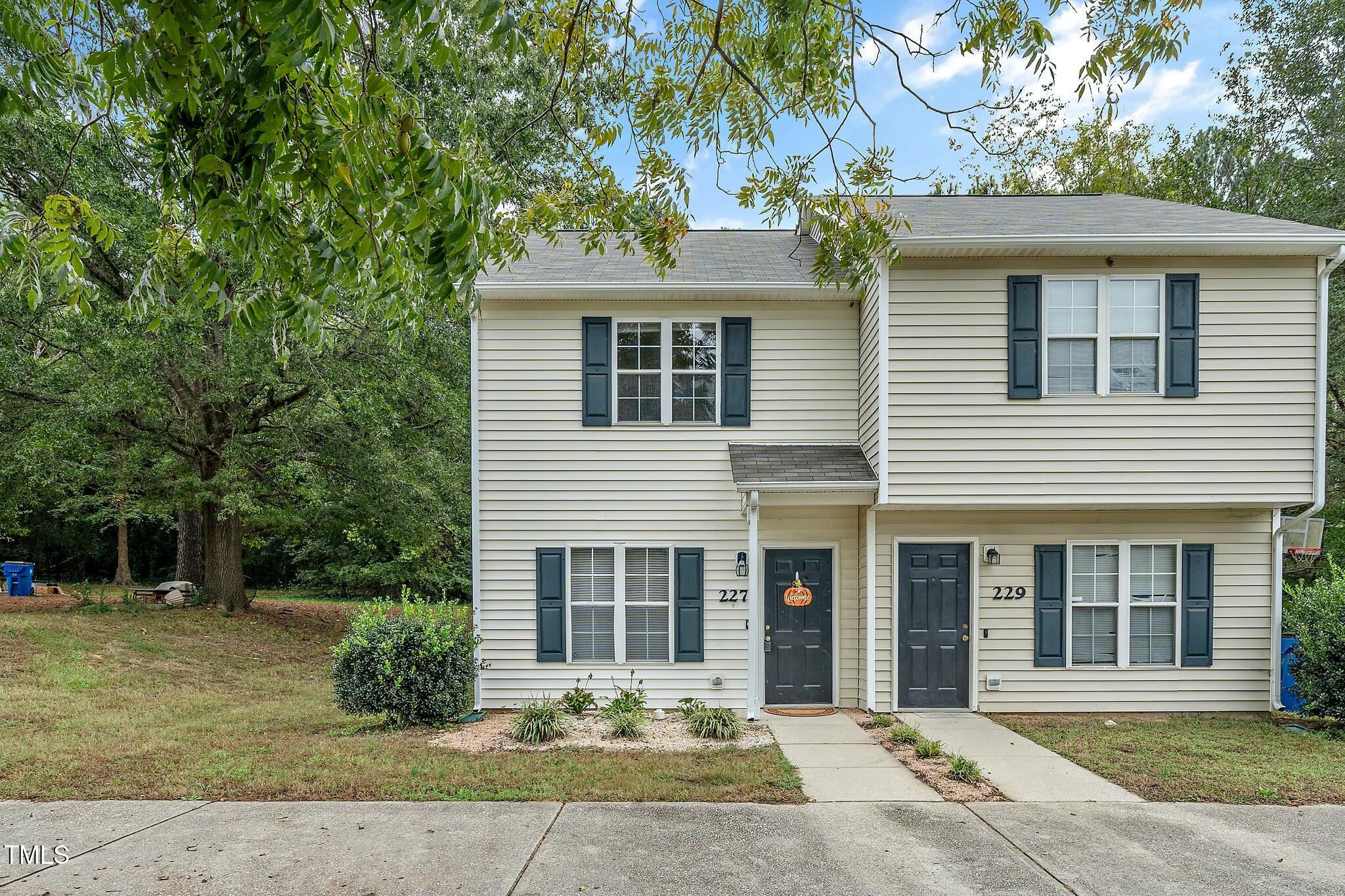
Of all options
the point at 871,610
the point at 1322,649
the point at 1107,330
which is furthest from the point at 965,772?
the point at 1107,330

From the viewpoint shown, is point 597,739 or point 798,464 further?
point 798,464

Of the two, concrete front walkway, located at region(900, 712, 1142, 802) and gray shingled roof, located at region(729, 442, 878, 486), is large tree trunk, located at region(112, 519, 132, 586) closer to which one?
gray shingled roof, located at region(729, 442, 878, 486)

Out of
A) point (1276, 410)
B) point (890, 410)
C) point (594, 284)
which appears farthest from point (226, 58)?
point (1276, 410)

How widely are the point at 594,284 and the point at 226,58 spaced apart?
5809 millimetres

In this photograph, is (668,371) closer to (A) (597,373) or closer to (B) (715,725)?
(A) (597,373)

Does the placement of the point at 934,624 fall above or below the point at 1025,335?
below

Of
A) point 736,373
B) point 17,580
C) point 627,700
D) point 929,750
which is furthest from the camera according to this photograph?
point 17,580

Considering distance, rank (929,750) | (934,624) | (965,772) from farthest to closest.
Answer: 1. (934,624)
2. (929,750)
3. (965,772)

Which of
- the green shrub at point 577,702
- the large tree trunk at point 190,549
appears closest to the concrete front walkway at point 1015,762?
the green shrub at point 577,702

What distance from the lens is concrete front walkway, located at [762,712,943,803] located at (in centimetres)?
597

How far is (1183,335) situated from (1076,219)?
1922 millimetres

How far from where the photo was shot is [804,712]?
9.13m

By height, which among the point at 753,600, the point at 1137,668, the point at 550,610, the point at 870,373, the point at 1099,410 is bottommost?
the point at 1137,668

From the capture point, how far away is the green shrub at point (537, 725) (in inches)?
298
